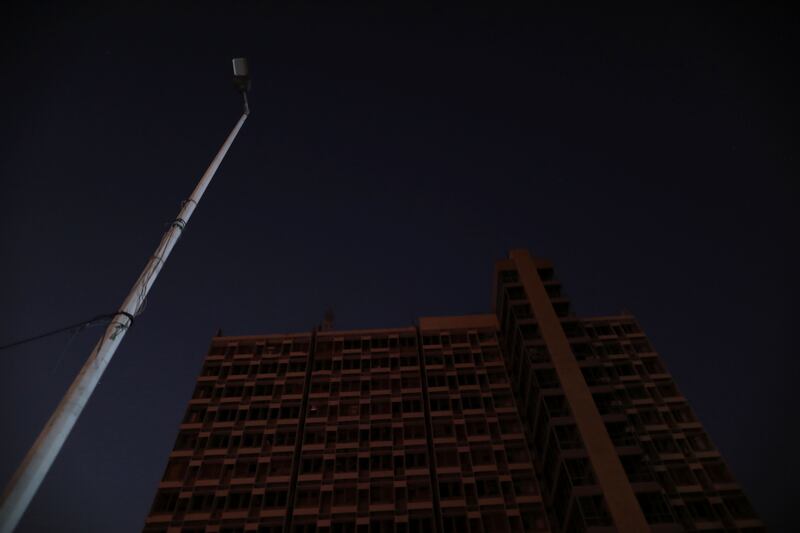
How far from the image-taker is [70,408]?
8516 millimetres

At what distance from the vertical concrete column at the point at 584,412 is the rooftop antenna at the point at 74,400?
3785 cm

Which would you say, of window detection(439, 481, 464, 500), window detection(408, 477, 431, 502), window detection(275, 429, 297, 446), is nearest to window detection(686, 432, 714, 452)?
window detection(439, 481, 464, 500)

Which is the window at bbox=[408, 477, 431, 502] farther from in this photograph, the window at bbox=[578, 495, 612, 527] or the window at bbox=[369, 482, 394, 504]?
the window at bbox=[578, 495, 612, 527]

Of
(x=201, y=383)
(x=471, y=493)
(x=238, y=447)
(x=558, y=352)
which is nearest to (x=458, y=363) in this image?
(x=558, y=352)

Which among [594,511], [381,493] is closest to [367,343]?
[381,493]

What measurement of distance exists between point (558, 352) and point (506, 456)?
11704 millimetres

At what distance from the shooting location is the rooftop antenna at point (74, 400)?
7.24 m

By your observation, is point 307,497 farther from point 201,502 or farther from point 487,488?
point 487,488

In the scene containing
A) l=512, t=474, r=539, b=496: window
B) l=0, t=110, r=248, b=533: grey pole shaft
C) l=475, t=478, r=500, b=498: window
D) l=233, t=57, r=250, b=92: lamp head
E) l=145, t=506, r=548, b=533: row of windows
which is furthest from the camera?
l=512, t=474, r=539, b=496: window

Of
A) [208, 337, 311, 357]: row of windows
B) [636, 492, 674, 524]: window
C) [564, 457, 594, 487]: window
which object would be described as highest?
[208, 337, 311, 357]: row of windows

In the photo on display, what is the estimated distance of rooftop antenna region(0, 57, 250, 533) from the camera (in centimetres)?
724

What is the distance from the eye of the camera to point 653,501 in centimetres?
3878

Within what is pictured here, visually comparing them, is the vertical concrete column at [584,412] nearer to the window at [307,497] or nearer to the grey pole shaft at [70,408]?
the window at [307,497]

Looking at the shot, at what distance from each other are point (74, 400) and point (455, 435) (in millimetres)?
44303
